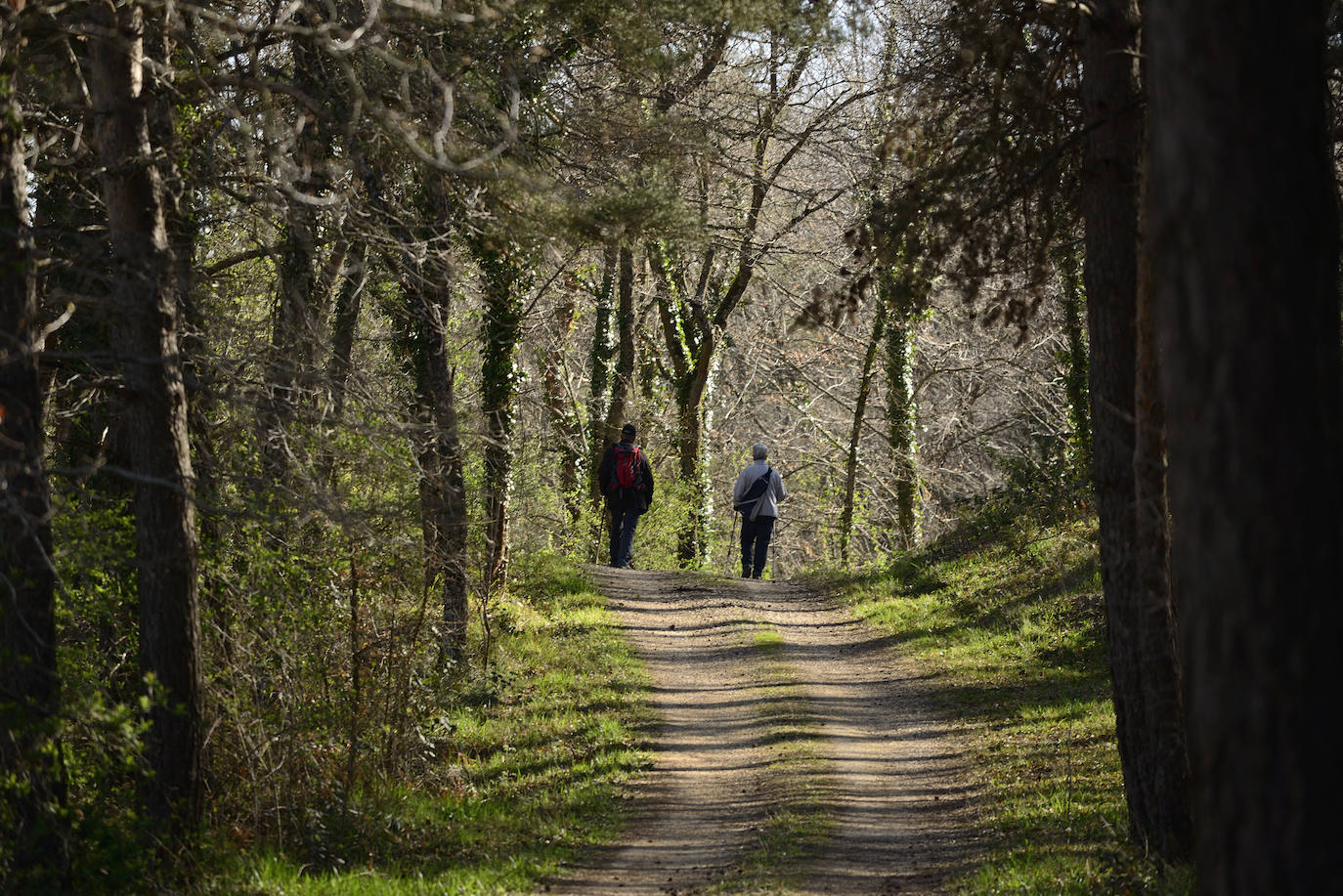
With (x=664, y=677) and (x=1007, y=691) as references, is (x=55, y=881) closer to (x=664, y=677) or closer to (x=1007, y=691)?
(x=664, y=677)

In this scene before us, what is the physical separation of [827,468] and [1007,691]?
62.6 feet

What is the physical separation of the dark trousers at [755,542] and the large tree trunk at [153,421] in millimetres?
12212

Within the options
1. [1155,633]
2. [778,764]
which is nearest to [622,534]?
[778,764]

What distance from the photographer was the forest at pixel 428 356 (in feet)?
12.3

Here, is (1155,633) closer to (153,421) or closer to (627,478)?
(153,421)

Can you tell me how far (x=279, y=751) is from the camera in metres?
8.42

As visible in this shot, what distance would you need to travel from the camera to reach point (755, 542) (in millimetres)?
20438

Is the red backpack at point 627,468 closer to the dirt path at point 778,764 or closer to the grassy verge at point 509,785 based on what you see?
the dirt path at point 778,764

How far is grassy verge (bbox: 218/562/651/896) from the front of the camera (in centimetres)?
751

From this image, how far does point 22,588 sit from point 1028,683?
8944 millimetres

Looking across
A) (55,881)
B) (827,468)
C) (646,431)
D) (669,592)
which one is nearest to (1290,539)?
(55,881)

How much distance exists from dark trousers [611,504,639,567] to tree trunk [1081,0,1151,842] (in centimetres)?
1292

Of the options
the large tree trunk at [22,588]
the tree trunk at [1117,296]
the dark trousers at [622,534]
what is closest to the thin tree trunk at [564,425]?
the dark trousers at [622,534]

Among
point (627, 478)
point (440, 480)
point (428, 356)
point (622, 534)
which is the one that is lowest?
point (622, 534)
